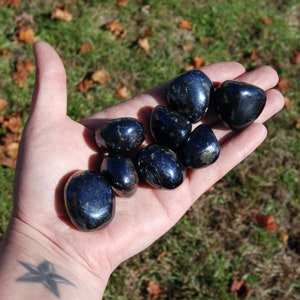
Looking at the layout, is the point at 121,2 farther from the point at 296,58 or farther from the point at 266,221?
the point at 266,221

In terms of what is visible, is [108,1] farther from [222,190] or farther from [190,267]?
[190,267]

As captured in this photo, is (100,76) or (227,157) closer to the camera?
(227,157)

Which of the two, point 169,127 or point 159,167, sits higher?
point 169,127

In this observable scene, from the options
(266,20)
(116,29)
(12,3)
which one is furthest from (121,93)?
(266,20)

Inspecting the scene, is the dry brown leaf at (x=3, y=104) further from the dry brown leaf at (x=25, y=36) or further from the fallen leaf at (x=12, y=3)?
the fallen leaf at (x=12, y=3)

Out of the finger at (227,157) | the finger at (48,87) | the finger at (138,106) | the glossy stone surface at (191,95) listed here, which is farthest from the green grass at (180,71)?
the finger at (48,87)

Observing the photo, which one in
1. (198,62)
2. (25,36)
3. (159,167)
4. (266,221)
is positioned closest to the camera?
(159,167)

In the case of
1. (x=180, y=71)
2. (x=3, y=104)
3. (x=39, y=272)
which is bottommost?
(x=3, y=104)
